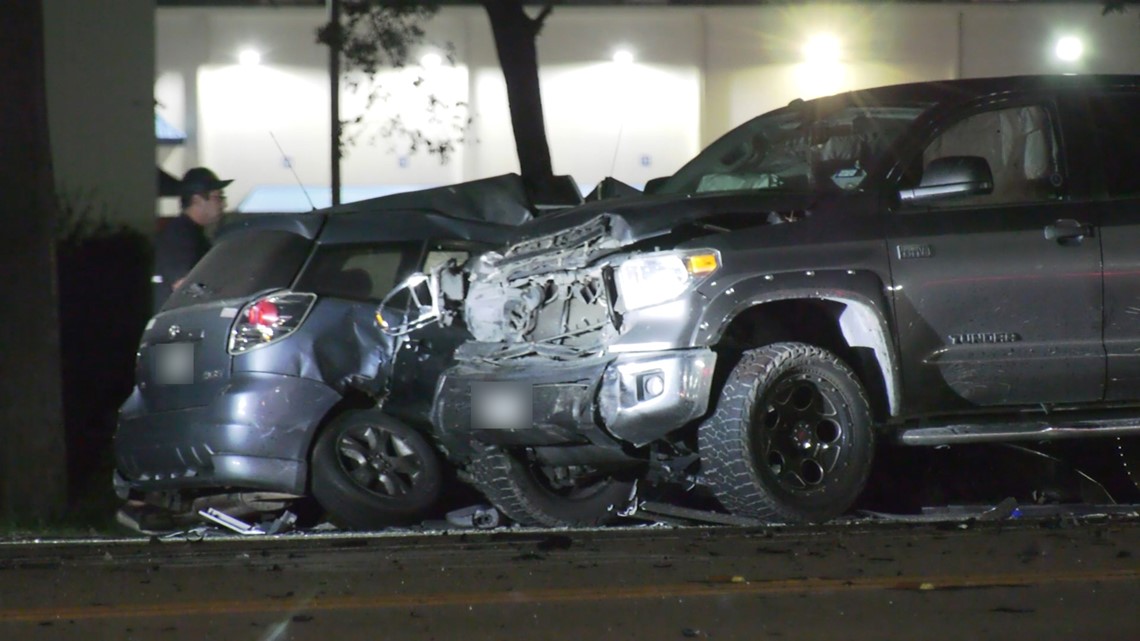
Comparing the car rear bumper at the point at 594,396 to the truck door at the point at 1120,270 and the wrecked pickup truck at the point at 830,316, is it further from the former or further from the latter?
the truck door at the point at 1120,270

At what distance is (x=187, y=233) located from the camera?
8.92 meters

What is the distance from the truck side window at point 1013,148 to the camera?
6.69m

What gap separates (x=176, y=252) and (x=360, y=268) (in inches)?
71.1

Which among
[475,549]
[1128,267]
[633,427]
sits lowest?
[475,549]

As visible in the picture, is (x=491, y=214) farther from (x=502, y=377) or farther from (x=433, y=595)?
(x=433, y=595)

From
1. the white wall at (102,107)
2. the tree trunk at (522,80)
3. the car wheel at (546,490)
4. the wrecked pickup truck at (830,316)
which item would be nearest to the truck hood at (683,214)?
the wrecked pickup truck at (830,316)

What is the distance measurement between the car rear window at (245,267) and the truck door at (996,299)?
2.98 m

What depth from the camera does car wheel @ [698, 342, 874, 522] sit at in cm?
593

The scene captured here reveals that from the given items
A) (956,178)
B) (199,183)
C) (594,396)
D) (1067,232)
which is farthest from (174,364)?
(1067,232)

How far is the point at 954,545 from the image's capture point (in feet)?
19.3

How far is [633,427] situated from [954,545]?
135 cm

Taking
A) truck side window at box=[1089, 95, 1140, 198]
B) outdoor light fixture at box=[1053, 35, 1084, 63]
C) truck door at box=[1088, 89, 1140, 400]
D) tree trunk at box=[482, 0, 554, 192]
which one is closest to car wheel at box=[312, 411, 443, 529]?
truck door at box=[1088, 89, 1140, 400]

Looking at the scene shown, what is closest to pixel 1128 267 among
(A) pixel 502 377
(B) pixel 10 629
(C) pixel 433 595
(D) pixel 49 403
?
(A) pixel 502 377

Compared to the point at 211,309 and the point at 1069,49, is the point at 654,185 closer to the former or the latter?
the point at 211,309
